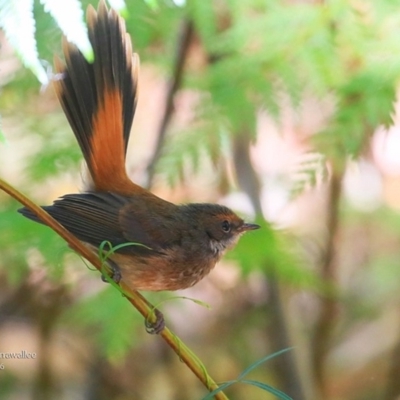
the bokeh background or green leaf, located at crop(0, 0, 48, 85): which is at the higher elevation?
the bokeh background

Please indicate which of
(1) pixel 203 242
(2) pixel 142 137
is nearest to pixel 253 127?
(1) pixel 203 242

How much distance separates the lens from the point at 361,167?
4.07 m

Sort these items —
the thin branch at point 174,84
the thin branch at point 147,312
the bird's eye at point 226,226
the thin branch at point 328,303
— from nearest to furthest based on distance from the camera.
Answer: the thin branch at point 147,312 < the bird's eye at point 226,226 < the thin branch at point 174,84 < the thin branch at point 328,303

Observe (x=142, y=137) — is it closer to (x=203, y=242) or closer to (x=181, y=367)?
(x=181, y=367)

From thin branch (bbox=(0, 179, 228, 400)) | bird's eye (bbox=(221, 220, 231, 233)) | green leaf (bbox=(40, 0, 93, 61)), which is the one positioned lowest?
thin branch (bbox=(0, 179, 228, 400))

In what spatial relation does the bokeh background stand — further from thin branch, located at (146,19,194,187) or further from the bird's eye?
the bird's eye

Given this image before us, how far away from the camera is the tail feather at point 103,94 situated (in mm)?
1423

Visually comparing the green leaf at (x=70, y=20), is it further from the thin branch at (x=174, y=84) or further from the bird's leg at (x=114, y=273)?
the thin branch at (x=174, y=84)

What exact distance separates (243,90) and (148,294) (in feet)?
2.41

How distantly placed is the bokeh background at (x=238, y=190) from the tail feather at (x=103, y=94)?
0.08 m

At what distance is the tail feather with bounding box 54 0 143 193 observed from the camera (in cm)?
142

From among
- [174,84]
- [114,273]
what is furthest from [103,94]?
[174,84]

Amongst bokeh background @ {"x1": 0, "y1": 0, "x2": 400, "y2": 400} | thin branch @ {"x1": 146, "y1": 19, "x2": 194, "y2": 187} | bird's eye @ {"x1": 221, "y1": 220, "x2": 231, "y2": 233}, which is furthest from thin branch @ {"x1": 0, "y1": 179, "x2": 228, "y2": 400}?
thin branch @ {"x1": 146, "y1": 19, "x2": 194, "y2": 187}

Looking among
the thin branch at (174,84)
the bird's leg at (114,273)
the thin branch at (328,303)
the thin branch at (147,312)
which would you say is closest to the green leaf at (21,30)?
the thin branch at (147,312)
